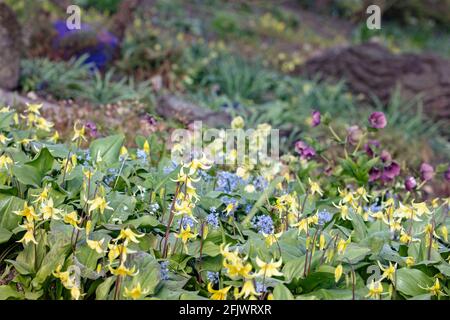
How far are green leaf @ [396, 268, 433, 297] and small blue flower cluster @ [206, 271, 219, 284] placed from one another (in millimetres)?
636

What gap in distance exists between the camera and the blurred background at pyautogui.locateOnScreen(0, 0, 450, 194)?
605 centimetres

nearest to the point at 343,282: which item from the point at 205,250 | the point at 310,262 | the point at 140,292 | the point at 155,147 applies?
the point at 310,262

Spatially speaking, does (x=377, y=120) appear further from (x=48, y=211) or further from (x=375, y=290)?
(x=48, y=211)

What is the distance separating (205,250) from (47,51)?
506 centimetres

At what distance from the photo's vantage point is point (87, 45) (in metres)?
7.32

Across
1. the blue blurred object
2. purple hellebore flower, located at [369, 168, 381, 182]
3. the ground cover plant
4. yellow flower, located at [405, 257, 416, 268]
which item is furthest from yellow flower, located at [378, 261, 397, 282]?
the blue blurred object

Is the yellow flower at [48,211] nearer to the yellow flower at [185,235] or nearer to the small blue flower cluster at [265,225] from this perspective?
the yellow flower at [185,235]

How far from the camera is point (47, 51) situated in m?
7.29

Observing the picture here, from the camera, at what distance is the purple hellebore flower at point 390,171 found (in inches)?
153

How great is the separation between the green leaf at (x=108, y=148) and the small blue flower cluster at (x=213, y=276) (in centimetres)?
96

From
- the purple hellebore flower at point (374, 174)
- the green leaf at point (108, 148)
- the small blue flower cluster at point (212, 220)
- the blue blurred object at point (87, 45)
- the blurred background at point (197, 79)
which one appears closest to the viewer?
the small blue flower cluster at point (212, 220)

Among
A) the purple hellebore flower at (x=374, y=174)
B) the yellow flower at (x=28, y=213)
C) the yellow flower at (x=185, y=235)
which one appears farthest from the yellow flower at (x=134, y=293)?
the purple hellebore flower at (x=374, y=174)

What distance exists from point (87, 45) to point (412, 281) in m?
5.33

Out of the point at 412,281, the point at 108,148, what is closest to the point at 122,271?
the point at 412,281
